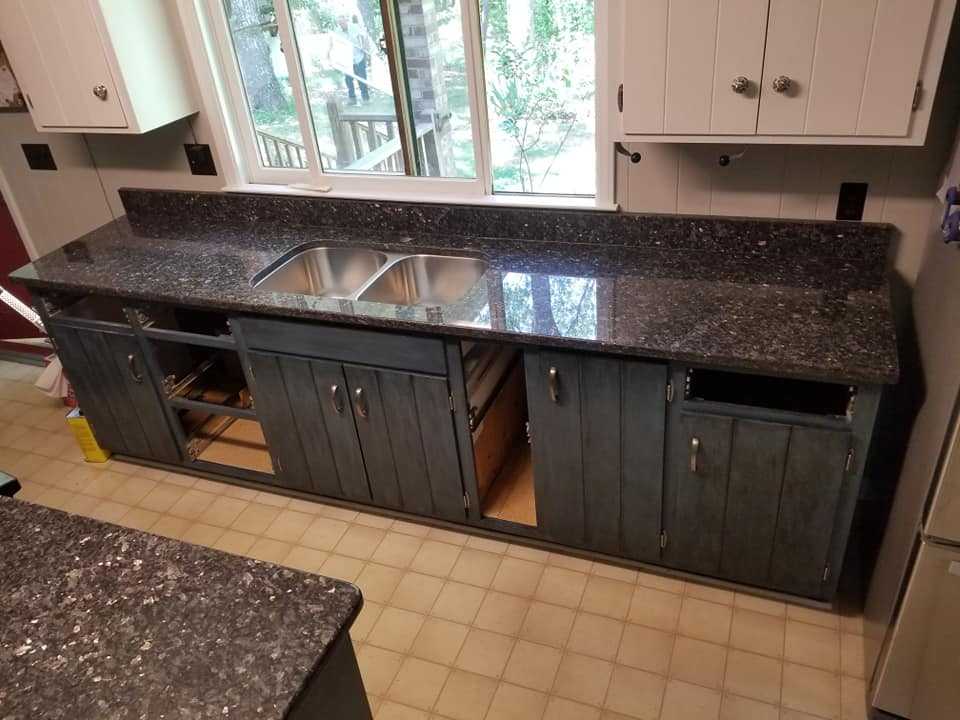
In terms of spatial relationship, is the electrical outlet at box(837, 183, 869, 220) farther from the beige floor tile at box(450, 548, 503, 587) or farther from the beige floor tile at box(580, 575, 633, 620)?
the beige floor tile at box(450, 548, 503, 587)

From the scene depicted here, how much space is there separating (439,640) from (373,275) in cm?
114

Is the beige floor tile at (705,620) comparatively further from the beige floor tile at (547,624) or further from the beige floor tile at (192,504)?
the beige floor tile at (192,504)

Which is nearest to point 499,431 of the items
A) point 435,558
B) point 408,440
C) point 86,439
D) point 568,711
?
point 408,440

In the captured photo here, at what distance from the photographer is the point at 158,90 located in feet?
7.99

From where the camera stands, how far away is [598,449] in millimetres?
2002

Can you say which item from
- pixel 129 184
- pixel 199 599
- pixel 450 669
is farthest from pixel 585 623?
pixel 129 184

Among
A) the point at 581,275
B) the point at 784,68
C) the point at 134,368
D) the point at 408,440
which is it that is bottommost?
the point at 408,440

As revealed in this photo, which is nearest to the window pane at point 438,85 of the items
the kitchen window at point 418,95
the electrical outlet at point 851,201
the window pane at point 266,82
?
the kitchen window at point 418,95

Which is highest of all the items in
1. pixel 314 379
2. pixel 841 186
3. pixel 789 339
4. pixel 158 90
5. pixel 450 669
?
pixel 158 90

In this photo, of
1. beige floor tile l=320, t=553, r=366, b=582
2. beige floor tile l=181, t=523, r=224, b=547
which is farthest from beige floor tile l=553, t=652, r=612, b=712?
beige floor tile l=181, t=523, r=224, b=547

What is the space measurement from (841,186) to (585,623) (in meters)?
1.35

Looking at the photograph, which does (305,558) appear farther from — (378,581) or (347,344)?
(347,344)

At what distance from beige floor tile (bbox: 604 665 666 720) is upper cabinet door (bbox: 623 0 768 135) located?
1358mm

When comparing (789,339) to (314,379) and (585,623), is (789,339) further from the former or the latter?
(314,379)
